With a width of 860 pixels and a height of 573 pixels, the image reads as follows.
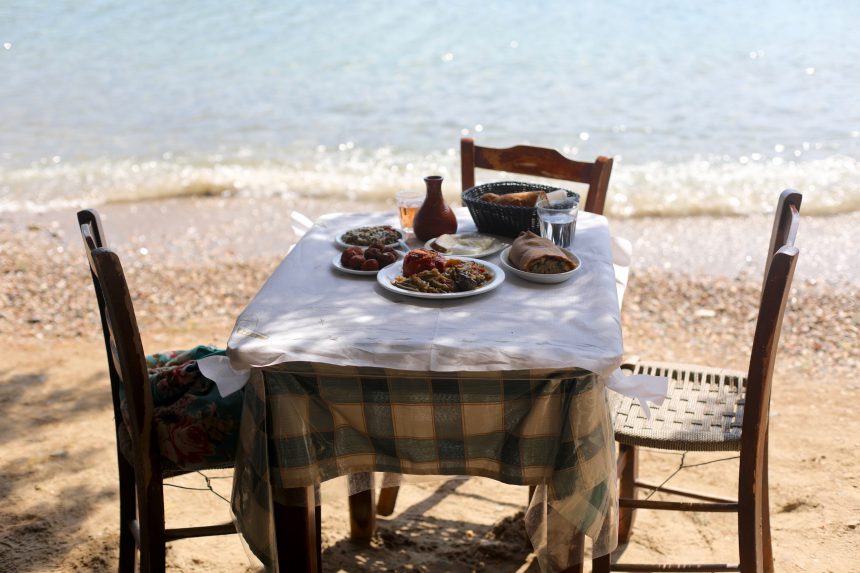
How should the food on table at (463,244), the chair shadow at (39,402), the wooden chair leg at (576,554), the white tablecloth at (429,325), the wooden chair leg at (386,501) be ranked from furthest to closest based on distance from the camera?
the chair shadow at (39,402) < the wooden chair leg at (386,501) < the food on table at (463,244) < the wooden chair leg at (576,554) < the white tablecloth at (429,325)

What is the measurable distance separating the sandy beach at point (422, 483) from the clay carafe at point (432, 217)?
0.75 metres

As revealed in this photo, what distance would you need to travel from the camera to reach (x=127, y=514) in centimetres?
213

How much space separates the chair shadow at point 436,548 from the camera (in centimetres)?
236

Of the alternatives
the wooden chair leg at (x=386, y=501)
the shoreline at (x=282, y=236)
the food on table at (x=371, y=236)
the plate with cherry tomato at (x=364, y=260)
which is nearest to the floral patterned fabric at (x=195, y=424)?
the plate with cherry tomato at (x=364, y=260)

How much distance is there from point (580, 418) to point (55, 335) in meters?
→ 3.16

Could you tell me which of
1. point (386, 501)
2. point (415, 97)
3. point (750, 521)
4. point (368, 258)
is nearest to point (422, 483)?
point (386, 501)

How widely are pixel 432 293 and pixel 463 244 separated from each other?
433 mm

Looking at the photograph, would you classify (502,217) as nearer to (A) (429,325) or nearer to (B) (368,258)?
(B) (368,258)

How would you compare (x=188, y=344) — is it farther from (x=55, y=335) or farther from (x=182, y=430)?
(x=182, y=430)

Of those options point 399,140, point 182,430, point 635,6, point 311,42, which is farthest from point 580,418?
point 635,6

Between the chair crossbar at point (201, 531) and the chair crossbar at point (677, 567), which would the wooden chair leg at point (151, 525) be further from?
the chair crossbar at point (677, 567)

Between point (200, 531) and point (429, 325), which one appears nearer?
point (429, 325)

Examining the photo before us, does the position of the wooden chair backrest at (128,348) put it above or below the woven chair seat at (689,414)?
above

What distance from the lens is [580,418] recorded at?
1.56m
